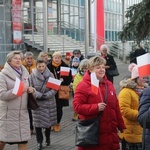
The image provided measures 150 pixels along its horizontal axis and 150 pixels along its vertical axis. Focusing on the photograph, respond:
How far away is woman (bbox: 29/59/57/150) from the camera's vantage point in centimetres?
678

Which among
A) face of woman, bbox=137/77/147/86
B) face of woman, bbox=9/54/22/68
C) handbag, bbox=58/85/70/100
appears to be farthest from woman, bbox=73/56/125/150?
handbag, bbox=58/85/70/100

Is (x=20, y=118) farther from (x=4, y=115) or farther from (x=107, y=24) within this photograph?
(x=107, y=24)

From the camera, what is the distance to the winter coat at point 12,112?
5.45m

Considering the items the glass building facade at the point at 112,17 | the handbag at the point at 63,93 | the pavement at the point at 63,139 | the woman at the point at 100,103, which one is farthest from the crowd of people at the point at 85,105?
the glass building facade at the point at 112,17

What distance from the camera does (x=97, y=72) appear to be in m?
4.47

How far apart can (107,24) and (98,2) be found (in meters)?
8.72

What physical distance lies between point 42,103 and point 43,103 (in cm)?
2

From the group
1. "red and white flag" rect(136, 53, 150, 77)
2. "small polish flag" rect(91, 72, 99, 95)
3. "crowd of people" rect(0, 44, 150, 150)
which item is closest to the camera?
"red and white flag" rect(136, 53, 150, 77)

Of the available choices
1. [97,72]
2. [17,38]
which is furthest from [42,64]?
[17,38]

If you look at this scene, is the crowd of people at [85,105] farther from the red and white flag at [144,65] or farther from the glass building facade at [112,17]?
the glass building facade at [112,17]

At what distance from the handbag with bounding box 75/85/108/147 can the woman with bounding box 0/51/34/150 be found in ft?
4.41

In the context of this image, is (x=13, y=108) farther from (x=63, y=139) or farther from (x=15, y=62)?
(x=63, y=139)

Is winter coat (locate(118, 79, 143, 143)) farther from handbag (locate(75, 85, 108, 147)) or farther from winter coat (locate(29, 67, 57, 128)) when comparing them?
winter coat (locate(29, 67, 57, 128))

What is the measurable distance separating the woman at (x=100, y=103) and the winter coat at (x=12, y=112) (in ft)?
4.23
